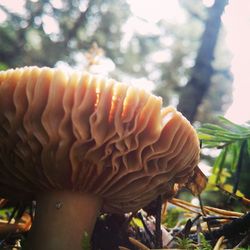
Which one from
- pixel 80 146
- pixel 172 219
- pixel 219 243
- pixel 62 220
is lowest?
pixel 172 219

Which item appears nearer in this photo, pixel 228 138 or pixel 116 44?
pixel 228 138

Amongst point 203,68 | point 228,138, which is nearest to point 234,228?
point 228,138

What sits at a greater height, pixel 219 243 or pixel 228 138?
pixel 228 138

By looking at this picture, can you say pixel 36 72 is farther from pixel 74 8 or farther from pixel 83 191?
pixel 74 8

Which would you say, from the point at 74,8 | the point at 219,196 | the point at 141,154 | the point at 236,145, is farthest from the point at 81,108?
the point at 74,8

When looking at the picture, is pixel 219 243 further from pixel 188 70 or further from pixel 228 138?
pixel 188 70

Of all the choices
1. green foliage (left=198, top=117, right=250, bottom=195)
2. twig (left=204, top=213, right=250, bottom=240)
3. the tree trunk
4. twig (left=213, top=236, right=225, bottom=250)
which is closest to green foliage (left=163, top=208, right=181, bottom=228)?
green foliage (left=198, top=117, right=250, bottom=195)

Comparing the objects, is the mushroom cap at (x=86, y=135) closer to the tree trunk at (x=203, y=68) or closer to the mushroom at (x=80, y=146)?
the mushroom at (x=80, y=146)
